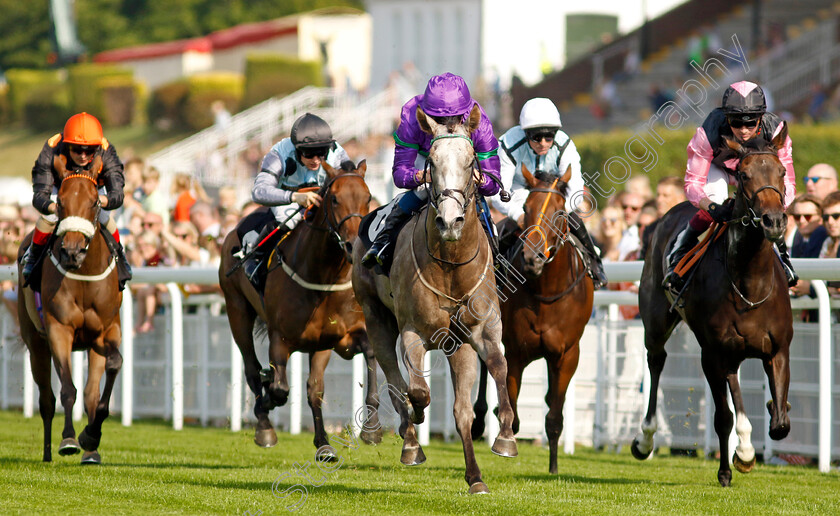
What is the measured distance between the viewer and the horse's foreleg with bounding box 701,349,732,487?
748 centimetres

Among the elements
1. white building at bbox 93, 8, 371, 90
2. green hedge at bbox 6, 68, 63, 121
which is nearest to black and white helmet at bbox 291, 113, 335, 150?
white building at bbox 93, 8, 371, 90

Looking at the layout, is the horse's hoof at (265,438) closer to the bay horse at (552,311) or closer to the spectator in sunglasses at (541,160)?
the bay horse at (552,311)

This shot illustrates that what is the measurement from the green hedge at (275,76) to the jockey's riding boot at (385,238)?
33.7 metres

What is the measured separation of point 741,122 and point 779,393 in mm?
1590

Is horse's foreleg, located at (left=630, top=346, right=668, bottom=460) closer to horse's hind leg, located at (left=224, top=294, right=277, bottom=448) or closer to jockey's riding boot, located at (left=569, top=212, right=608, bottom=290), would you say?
jockey's riding boot, located at (left=569, top=212, right=608, bottom=290)

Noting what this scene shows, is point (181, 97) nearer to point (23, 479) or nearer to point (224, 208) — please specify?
point (224, 208)

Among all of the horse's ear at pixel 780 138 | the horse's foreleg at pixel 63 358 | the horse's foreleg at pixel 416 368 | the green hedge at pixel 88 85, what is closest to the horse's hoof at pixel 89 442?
the horse's foreleg at pixel 63 358

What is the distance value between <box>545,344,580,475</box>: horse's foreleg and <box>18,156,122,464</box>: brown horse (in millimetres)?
2933

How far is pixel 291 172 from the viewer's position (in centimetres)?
907

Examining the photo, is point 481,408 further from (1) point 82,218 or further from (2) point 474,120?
(1) point 82,218

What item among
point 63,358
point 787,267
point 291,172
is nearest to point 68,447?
point 63,358

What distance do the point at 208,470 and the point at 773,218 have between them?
12.9 ft

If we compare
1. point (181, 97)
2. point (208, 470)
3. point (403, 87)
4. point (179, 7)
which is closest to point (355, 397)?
point (208, 470)

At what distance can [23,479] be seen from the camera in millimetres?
7605
